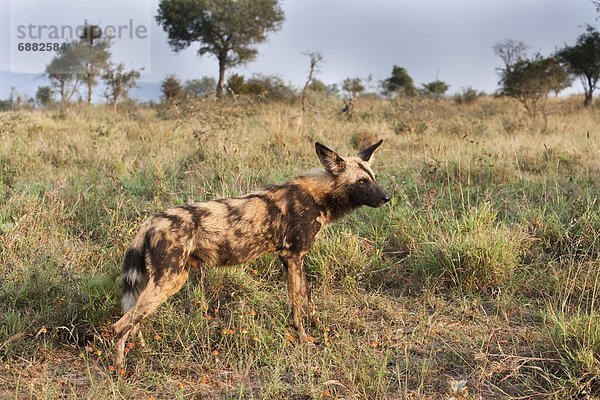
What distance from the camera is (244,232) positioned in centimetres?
366

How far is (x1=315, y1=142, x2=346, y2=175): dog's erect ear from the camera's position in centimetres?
412

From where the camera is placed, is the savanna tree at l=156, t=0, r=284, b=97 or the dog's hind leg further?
the savanna tree at l=156, t=0, r=284, b=97

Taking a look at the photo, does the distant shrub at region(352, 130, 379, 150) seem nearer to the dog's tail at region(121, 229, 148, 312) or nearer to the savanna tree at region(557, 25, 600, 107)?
the dog's tail at region(121, 229, 148, 312)

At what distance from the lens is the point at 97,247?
4.64 metres

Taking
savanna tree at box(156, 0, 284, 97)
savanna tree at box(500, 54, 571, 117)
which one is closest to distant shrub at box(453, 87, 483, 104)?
savanna tree at box(500, 54, 571, 117)

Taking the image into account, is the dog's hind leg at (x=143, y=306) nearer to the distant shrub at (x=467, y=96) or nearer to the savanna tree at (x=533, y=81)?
the savanna tree at (x=533, y=81)

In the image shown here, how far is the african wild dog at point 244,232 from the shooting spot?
10.8 feet

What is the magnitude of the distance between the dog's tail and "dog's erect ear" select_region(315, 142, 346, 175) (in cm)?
152

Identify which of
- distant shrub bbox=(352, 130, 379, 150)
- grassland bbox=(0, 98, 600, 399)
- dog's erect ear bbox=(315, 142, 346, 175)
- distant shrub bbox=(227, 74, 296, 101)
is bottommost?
grassland bbox=(0, 98, 600, 399)

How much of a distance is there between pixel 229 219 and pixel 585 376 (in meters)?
2.36

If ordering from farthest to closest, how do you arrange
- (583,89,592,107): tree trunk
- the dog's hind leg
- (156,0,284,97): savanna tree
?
(156,0,284,97): savanna tree < (583,89,592,107): tree trunk < the dog's hind leg

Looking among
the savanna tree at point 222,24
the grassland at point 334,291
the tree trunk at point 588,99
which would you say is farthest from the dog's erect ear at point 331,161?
the savanna tree at point 222,24

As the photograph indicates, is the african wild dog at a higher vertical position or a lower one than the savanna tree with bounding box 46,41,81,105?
lower

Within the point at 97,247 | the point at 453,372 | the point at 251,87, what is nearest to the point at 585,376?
the point at 453,372
